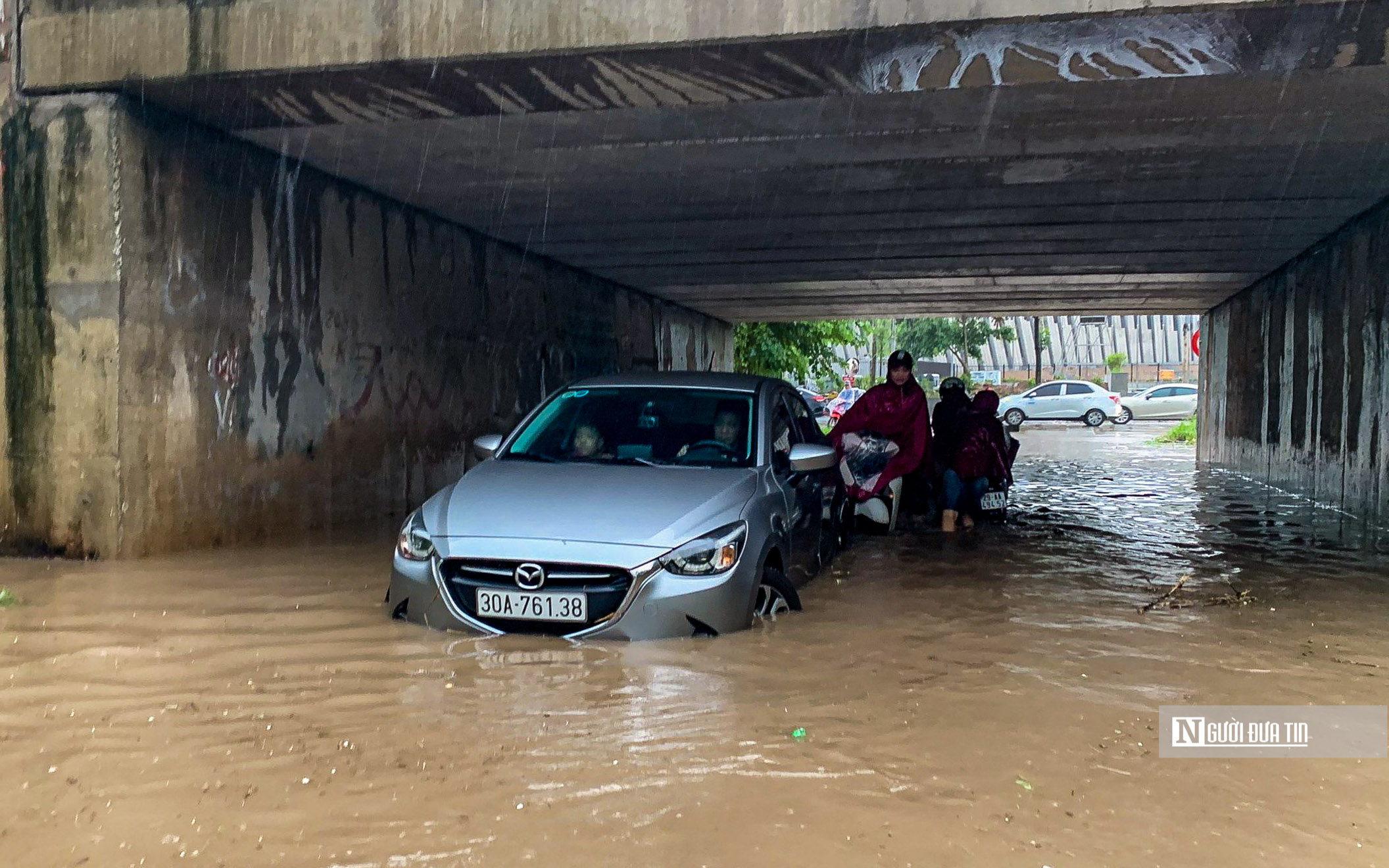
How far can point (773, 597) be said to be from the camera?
20.9 feet

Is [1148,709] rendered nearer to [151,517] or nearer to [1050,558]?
[1050,558]

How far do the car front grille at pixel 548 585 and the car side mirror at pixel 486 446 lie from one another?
1.36 metres

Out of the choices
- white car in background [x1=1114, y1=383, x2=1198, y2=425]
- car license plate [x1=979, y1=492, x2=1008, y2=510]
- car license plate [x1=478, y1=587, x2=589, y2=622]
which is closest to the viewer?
car license plate [x1=478, y1=587, x2=589, y2=622]

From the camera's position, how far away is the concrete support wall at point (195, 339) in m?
8.45

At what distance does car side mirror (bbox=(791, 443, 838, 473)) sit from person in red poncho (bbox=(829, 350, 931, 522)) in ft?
12.3

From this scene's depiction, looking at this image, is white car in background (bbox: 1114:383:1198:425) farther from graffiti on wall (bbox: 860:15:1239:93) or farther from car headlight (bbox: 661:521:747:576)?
car headlight (bbox: 661:521:747:576)

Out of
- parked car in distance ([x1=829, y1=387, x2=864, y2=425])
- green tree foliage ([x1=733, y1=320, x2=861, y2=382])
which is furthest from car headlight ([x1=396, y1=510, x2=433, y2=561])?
parked car in distance ([x1=829, y1=387, x2=864, y2=425])

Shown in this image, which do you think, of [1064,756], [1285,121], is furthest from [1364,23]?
[1064,756]

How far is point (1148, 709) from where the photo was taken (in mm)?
5051

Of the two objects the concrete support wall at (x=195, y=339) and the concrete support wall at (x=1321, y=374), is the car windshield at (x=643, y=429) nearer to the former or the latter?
the concrete support wall at (x=195, y=339)

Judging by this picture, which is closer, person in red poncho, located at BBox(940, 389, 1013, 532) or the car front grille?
the car front grille

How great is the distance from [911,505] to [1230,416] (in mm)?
13117

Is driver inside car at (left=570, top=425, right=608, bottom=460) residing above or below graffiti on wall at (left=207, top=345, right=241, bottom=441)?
below

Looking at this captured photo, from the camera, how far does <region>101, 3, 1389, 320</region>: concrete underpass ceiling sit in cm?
735
